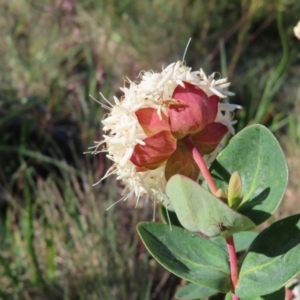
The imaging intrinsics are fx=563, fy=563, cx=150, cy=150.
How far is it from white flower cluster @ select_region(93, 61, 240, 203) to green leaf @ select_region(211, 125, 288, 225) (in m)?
0.03

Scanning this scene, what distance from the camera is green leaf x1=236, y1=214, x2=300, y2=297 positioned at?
0.51 meters

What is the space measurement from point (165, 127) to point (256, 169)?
107 mm

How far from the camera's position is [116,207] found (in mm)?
1736

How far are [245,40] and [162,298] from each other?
1530 millimetres

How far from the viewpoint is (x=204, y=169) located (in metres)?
0.51

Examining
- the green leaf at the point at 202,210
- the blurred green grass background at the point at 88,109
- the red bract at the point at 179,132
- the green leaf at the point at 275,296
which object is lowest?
the blurred green grass background at the point at 88,109

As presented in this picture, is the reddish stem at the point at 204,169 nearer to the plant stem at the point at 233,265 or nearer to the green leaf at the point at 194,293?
the plant stem at the point at 233,265

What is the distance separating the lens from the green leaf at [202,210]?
0.48 meters

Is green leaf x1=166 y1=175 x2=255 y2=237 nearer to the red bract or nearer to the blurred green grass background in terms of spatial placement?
the red bract

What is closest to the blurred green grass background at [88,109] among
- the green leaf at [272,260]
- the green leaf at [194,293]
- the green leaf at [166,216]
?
the green leaf at [194,293]

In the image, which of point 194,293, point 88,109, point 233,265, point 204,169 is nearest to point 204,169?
point 204,169

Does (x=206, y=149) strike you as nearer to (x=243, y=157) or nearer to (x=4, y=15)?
(x=243, y=157)

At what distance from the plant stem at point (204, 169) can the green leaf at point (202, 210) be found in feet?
0.09

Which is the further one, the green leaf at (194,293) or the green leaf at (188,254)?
the green leaf at (194,293)
